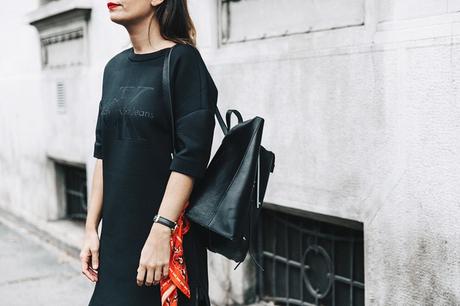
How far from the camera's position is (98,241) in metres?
2.52

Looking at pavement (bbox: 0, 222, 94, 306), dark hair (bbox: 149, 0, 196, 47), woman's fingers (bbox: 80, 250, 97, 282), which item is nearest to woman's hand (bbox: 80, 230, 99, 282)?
woman's fingers (bbox: 80, 250, 97, 282)

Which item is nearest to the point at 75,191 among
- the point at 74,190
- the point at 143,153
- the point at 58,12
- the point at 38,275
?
the point at 74,190

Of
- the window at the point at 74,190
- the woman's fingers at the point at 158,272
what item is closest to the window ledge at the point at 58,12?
the window at the point at 74,190

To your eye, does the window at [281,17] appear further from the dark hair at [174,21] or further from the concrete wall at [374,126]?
the dark hair at [174,21]

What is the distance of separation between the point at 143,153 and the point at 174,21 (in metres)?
0.51

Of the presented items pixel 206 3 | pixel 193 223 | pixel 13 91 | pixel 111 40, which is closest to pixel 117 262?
pixel 193 223

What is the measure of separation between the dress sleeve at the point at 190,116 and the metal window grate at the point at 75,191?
4.68 m

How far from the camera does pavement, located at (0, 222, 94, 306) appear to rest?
16.0 feet

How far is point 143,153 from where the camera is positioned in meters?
2.24

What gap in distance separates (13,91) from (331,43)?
211 inches

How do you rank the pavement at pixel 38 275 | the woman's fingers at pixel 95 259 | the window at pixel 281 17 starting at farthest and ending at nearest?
the pavement at pixel 38 275, the window at pixel 281 17, the woman's fingers at pixel 95 259

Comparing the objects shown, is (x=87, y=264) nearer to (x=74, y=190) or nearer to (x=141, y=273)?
(x=141, y=273)

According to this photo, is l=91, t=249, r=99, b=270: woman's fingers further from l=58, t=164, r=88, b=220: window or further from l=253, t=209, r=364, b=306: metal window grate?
l=58, t=164, r=88, b=220: window

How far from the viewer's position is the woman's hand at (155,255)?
216 cm
